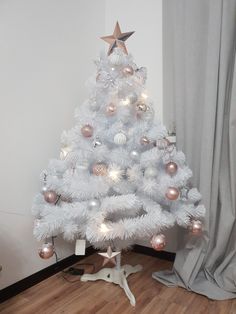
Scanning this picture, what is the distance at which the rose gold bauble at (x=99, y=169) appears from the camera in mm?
1310

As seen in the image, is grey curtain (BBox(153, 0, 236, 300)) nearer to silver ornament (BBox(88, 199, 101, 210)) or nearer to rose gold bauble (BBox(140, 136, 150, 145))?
rose gold bauble (BBox(140, 136, 150, 145))

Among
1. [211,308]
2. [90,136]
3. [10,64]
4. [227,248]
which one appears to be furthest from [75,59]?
[211,308]

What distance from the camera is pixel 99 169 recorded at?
4.31 ft

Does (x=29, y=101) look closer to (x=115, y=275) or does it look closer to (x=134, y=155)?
(x=134, y=155)

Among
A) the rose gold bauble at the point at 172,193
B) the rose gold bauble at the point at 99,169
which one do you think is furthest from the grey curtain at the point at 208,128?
the rose gold bauble at the point at 99,169

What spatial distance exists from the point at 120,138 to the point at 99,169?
20 cm

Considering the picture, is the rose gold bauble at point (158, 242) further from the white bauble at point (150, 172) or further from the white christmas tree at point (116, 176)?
the white bauble at point (150, 172)

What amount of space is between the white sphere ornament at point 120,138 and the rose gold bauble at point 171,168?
27cm

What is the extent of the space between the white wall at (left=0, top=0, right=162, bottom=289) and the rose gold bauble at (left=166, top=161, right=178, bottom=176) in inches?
26.4

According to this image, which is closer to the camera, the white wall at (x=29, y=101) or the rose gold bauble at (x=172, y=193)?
the rose gold bauble at (x=172, y=193)

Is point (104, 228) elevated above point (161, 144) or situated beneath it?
situated beneath

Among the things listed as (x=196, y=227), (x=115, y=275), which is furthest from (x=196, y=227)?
(x=115, y=275)

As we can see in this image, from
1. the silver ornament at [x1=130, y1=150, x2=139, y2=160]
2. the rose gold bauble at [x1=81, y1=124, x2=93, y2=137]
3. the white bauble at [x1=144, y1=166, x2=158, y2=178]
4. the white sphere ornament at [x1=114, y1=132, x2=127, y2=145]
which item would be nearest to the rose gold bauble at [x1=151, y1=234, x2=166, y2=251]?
the white bauble at [x1=144, y1=166, x2=158, y2=178]

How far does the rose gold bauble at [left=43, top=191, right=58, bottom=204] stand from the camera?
140cm
